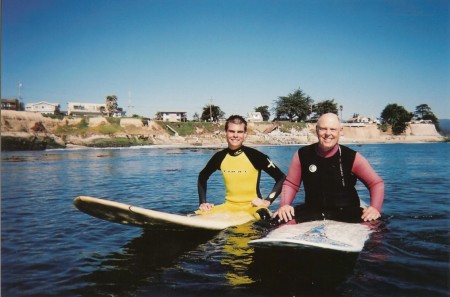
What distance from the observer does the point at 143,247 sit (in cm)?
582

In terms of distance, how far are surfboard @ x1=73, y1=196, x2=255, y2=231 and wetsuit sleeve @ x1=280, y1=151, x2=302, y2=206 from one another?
120 cm

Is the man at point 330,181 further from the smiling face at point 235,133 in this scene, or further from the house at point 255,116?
the house at point 255,116

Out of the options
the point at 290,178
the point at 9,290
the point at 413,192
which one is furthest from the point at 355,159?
the point at 413,192

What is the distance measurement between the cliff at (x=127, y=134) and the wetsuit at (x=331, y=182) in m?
59.8

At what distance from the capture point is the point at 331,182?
18.5 ft

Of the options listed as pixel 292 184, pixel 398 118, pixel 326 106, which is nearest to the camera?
pixel 292 184

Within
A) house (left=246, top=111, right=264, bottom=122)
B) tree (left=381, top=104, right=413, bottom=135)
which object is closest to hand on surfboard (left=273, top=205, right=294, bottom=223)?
house (left=246, top=111, right=264, bottom=122)

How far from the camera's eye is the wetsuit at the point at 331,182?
214 inches

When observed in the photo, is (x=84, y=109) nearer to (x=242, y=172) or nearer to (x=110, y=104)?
(x=110, y=104)

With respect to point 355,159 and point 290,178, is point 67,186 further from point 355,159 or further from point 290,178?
point 355,159

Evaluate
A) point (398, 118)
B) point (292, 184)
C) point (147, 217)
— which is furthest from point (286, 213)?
point (398, 118)

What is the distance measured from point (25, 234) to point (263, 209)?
16.7 ft

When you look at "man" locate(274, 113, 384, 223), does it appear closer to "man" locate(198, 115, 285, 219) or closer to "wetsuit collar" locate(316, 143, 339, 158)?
"wetsuit collar" locate(316, 143, 339, 158)

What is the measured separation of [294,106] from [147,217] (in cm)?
11188
